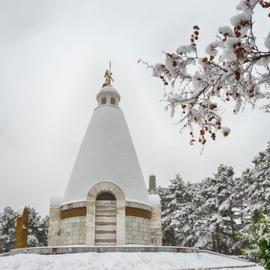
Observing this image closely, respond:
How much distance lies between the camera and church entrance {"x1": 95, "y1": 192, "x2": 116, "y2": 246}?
17.7m

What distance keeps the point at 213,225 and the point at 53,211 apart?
13242mm

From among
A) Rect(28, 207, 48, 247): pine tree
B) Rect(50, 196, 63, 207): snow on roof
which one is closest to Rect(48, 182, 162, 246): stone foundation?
Rect(50, 196, 63, 207): snow on roof

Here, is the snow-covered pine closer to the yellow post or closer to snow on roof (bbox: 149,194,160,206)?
snow on roof (bbox: 149,194,160,206)

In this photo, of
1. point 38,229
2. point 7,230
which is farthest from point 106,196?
point 7,230

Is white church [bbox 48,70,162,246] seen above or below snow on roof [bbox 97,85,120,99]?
below

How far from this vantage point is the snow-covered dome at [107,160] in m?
19.5

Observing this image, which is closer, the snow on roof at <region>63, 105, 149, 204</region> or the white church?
the white church

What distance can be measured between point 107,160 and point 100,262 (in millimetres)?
8267

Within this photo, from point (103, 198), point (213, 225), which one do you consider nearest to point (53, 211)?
point (103, 198)

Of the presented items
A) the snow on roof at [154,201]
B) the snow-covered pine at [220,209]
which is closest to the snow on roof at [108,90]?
the snow on roof at [154,201]

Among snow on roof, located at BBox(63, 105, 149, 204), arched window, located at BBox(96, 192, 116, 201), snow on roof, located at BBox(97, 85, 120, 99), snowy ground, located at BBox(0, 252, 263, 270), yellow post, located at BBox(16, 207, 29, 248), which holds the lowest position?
snowy ground, located at BBox(0, 252, 263, 270)

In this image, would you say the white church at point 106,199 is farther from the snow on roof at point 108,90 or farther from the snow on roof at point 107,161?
the snow on roof at point 108,90

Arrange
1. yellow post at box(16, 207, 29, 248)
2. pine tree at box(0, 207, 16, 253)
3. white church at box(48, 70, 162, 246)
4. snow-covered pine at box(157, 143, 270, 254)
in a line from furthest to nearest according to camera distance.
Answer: pine tree at box(0, 207, 16, 253) < snow-covered pine at box(157, 143, 270, 254) < yellow post at box(16, 207, 29, 248) < white church at box(48, 70, 162, 246)

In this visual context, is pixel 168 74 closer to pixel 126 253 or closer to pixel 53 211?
pixel 126 253
